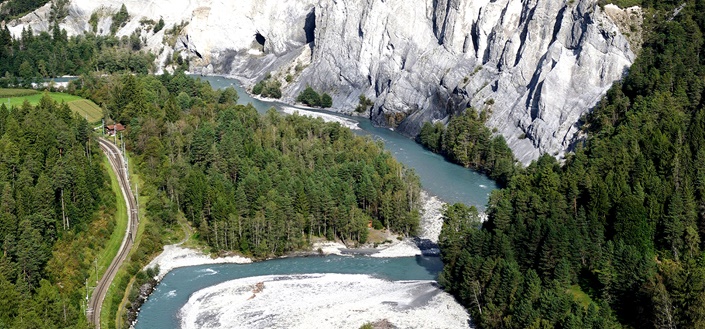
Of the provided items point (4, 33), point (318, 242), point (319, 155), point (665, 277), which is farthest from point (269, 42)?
point (665, 277)

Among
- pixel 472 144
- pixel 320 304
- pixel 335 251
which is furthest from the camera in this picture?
pixel 472 144

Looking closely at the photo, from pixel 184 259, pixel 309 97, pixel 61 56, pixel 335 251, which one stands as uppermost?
pixel 61 56

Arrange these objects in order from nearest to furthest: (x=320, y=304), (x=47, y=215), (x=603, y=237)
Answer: (x=320, y=304)
(x=603, y=237)
(x=47, y=215)

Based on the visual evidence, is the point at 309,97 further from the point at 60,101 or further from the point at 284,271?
the point at 284,271

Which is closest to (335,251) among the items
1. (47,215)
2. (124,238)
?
(124,238)

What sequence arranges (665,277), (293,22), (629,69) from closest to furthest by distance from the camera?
(665,277) → (629,69) → (293,22)

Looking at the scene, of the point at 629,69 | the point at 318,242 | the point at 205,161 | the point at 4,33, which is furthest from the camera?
the point at 4,33

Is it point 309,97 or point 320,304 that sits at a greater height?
point 309,97

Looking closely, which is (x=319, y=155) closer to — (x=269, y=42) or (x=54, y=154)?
(x=54, y=154)
